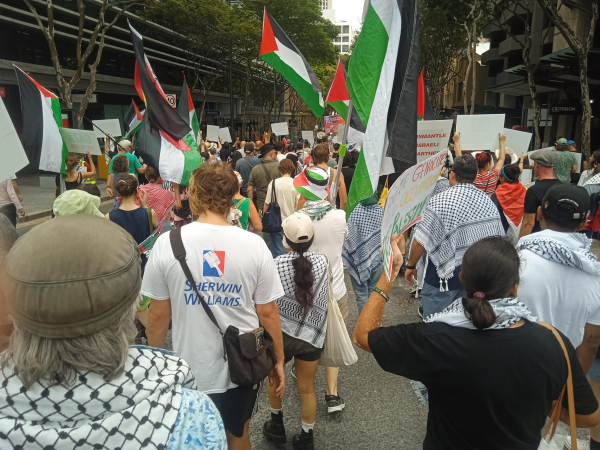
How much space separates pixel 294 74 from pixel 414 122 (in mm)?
2751

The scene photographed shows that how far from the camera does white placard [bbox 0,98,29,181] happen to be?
2.52m

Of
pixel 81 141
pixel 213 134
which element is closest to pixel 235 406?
pixel 81 141

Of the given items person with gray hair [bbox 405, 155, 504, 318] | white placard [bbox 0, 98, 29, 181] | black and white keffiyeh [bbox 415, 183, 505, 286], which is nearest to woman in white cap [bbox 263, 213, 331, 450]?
person with gray hair [bbox 405, 155, 504, 318]

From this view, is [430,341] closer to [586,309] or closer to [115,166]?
[586,309]

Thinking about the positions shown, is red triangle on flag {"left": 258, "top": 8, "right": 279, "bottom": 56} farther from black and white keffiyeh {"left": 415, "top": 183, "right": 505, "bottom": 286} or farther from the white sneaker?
the white sneaker

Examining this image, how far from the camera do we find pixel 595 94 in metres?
21.0

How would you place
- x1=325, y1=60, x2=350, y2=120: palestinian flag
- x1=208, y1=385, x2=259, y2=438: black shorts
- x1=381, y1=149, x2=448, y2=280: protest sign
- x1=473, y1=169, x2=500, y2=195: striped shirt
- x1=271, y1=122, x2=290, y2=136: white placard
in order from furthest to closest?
1. x1=271, y1=122, x2=290, y2=136: white placard
2. x1=473, y1=169, x2=500, y2=195: striped shirt
3. x1=325, y1=60, x2=350, y2=120: palestinian flag
4. x1=208, y1=385, x2=259, y2=438: black shorts
5. x1=381, y1=149, x2=448, y2=280: protest sign

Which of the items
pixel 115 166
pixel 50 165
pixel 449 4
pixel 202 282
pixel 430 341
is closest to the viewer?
pixel 430 341

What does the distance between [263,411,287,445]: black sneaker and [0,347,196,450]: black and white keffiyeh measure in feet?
7.31

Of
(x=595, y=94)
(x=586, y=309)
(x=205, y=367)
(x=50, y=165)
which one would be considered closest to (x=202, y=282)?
(x=205, y=367)

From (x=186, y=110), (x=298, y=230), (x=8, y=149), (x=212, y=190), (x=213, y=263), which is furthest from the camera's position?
(x=186, y=110)

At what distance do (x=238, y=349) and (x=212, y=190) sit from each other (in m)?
0.83

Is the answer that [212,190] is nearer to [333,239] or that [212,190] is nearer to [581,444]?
[333,239]

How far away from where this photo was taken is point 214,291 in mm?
2250
